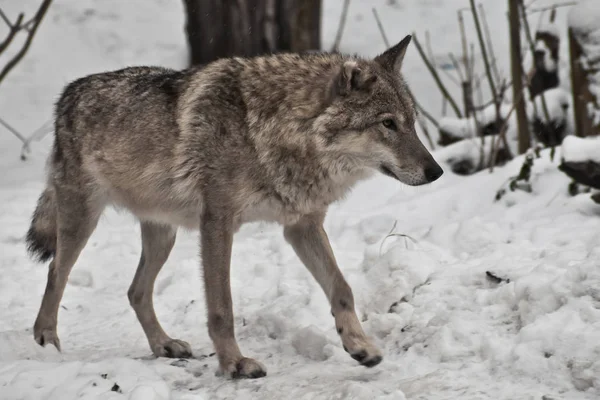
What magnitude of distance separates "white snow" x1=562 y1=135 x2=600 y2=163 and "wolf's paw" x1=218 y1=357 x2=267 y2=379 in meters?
2.80

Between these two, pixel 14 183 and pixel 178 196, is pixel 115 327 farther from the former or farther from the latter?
pixel 14 183

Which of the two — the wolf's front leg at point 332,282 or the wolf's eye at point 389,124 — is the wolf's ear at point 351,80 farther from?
the wolf's front leg at point 332,282

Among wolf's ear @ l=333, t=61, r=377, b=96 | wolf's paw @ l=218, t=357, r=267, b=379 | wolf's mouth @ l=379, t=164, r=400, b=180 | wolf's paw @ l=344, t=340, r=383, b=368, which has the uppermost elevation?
wolf's ear @ l=333, t=61, r=377, b=96

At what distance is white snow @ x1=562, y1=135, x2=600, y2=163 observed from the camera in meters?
5.82

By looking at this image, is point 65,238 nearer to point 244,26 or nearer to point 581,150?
point 581,150

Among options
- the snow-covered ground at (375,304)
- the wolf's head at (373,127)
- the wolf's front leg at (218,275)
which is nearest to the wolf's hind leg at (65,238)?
the snow-covered ground at (375,304)

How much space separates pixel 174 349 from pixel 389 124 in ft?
5.75

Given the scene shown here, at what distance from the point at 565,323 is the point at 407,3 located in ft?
31.8

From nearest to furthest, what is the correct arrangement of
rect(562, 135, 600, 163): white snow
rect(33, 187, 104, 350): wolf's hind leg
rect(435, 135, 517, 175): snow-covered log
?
rect(33, 187, 104, 350): wolf's hind leg < rect(562, 135, 600, 163): white snow < rect(435, 135, 517, 175): snow-covered log

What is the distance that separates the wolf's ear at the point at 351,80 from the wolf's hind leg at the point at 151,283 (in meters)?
1.58

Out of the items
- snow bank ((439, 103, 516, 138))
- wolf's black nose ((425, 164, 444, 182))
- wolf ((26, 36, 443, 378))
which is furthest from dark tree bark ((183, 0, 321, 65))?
wolf's black nose ((425, 164, 444, 182))

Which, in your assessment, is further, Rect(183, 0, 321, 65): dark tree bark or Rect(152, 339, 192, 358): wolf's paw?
Rect(183, 0, 321, 65): dark tree bark

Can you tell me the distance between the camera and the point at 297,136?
14.8 feet

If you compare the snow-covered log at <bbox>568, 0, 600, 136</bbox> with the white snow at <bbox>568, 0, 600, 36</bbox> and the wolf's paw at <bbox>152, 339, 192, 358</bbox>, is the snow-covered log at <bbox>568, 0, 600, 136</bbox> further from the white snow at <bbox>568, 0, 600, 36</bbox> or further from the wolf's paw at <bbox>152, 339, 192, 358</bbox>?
the wolf's paw at <bbox>152, 339, 192, 358</bbox>
